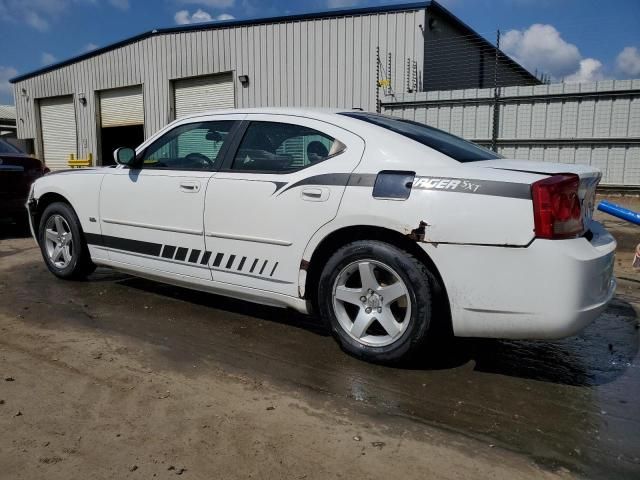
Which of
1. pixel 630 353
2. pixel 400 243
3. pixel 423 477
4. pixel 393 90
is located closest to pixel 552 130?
pixel 393 90

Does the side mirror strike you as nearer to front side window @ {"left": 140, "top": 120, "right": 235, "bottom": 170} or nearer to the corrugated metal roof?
front side window @ {"left": 140, "top": 120, "right": 235, "bottom": 170}

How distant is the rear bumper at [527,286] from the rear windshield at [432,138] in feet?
2.28

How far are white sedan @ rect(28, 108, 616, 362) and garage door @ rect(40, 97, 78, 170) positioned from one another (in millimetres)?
20660

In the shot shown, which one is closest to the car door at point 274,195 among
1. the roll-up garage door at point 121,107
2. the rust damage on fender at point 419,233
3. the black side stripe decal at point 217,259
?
the black side stripe decal at point 217,259

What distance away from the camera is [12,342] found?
3.66 meters

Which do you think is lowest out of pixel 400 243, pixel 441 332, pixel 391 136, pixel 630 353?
pixel 630 353

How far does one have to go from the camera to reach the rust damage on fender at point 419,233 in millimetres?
2945

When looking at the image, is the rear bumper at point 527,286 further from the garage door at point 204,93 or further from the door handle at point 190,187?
the garage door at point 204,93

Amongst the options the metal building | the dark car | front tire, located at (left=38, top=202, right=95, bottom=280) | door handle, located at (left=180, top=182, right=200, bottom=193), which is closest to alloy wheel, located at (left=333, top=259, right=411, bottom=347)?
door handle, located at (left=180, top=182, right=200, bottom=193)

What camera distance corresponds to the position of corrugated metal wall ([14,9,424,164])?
14359mm

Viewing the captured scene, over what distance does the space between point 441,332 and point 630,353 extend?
1.48 m

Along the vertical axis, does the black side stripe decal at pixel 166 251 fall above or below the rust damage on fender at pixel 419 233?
below

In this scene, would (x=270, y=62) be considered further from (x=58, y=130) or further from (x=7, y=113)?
(x=7, y=113)

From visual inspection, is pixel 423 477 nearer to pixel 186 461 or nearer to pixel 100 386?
pixel 186 461
